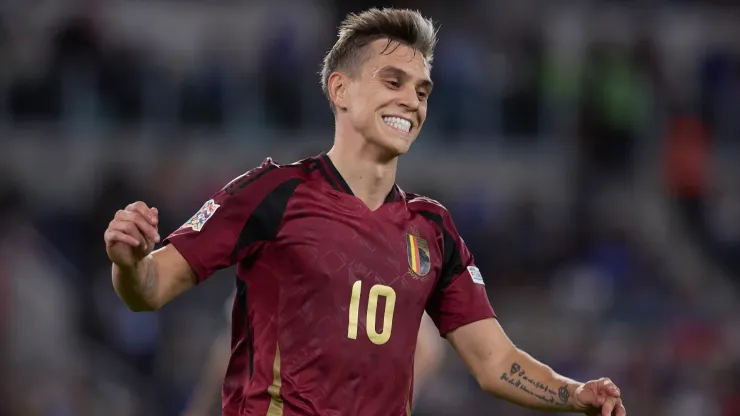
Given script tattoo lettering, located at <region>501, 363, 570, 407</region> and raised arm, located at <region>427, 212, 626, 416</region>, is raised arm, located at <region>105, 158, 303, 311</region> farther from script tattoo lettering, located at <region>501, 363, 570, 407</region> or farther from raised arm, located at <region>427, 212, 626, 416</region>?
script tattoo lettering, located at <region>501, 363, 570, 407</region>

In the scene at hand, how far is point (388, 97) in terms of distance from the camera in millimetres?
4051

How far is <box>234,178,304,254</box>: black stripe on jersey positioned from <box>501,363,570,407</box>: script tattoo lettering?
0.99 m

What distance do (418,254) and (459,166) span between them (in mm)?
6998

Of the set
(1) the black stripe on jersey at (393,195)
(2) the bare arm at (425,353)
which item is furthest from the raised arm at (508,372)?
(2) the bare arm at (425,353)

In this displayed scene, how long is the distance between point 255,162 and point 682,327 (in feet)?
12.9

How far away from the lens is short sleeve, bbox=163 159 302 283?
3.72m

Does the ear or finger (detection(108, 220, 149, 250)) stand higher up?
the ear

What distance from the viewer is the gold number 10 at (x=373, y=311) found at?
381 cm

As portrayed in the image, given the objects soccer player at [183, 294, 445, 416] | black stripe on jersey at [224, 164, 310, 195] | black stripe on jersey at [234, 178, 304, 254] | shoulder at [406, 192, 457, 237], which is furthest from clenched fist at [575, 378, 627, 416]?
soccer player at [183, 294, 445, 416]

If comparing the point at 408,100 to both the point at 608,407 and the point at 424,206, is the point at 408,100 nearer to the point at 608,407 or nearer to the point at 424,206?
the point at 424,206

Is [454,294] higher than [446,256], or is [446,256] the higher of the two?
[446,256]

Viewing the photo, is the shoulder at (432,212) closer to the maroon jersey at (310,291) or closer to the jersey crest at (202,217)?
the maroon jersey at (310,291)

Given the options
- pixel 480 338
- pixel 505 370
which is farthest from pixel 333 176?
pixel 505 370

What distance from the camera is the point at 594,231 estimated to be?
1053cm
